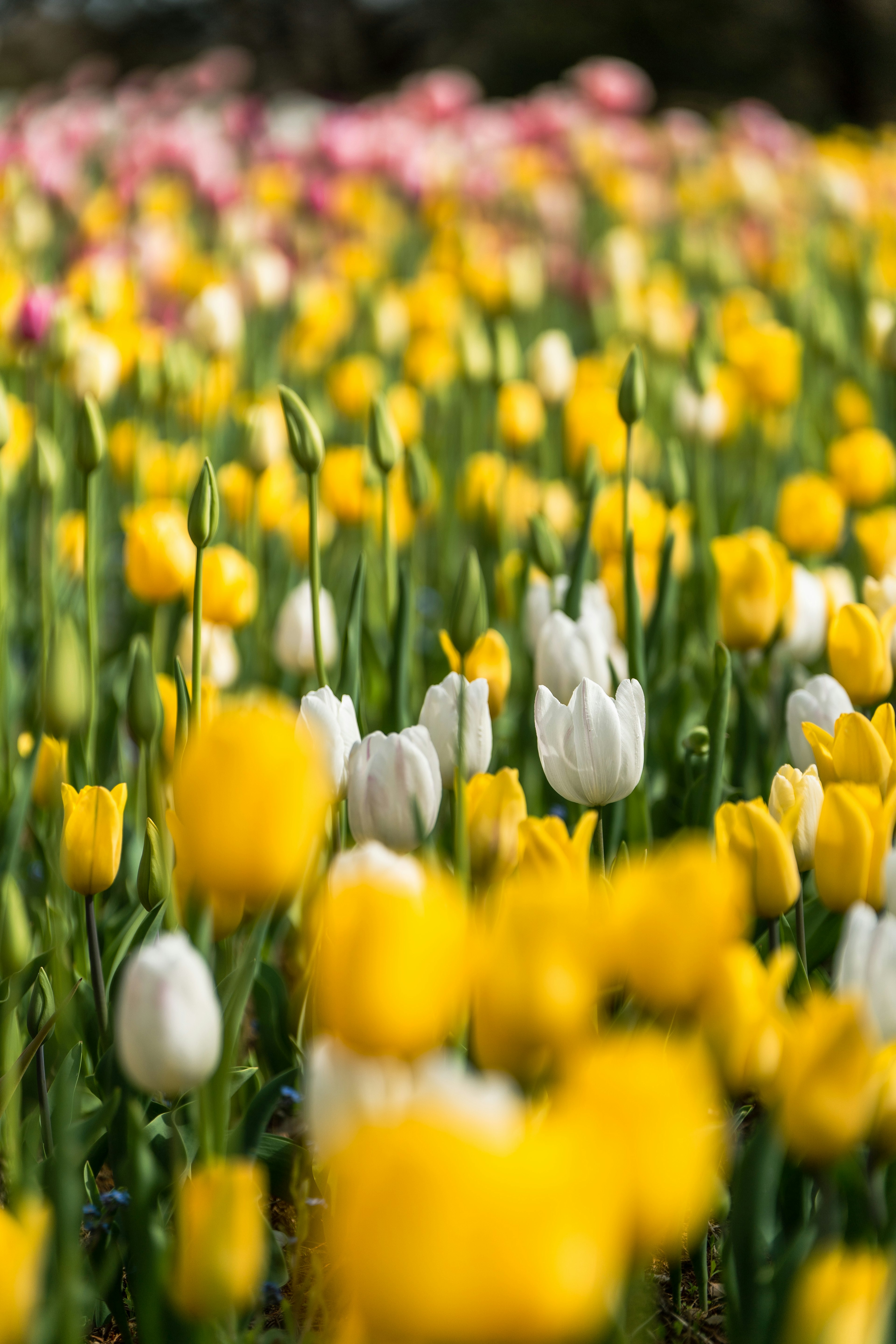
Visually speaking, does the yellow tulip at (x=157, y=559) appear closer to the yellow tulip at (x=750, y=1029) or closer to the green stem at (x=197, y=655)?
the green stem at (x=197, y=655)

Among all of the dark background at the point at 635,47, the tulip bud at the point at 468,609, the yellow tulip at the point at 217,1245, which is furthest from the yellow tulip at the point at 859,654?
the dark background at the point at 635,47

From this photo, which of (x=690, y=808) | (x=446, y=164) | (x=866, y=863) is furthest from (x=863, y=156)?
(x=866, y=863)

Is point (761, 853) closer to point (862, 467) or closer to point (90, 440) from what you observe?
point (90, 440)

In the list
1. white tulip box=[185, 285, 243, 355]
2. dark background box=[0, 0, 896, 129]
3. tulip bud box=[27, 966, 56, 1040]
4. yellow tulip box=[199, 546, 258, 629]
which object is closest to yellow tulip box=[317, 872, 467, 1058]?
tulip bud box=[27, 966, 56, 1040]

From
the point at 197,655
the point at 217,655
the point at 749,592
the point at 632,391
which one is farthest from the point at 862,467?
the point at 197,655

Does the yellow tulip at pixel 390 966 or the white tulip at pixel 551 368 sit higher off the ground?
the yellow tulip at pixel 390 966

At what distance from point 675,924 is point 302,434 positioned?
2.67 ft

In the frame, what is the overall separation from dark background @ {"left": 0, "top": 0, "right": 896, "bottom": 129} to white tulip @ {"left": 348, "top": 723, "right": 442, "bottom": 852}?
10.8 meters

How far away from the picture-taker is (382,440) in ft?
4.77

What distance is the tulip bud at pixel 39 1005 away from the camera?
40.4 inches

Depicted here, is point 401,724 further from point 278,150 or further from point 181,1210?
point 278,150

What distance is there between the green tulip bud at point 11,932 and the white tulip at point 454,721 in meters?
0.36

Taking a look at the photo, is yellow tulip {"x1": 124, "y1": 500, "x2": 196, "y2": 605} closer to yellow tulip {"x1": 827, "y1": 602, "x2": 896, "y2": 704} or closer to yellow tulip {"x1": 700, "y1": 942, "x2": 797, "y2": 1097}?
yellow tulip {"x1": 827, "y1": 602, "x2": 896, "y2": 704}

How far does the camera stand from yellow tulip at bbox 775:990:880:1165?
1.92 ft
